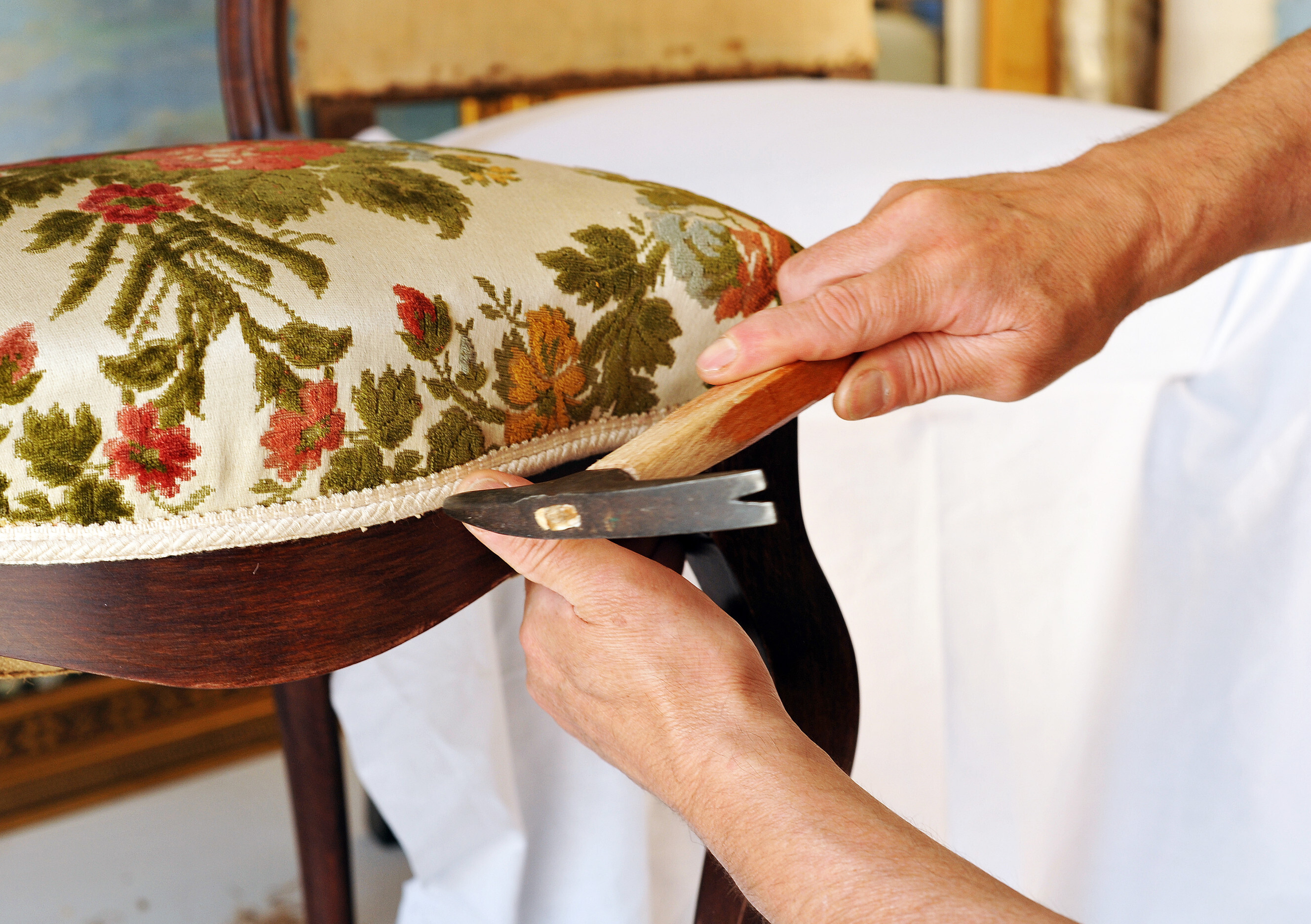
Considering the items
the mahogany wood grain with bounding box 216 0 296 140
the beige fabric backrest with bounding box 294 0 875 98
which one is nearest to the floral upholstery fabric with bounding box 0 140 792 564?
the mahogany wood grain with bounding box 216 0 296 140

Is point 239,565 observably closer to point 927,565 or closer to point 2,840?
point 927,565

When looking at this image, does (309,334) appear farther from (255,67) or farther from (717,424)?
(255,67)

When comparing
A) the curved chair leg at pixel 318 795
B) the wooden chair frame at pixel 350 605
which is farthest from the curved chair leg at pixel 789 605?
the curved chair leg at pixel 318 795

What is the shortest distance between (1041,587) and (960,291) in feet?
1.39

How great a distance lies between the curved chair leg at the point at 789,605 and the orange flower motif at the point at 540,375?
9cm

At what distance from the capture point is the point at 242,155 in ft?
1.49

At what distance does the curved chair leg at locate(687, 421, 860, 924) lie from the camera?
1.54 ft

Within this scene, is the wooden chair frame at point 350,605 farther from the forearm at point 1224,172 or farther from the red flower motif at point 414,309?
the forearm at point 1224,172

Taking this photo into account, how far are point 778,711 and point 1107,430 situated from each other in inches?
19.9

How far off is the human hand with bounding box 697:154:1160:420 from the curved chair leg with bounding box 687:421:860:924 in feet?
0.18

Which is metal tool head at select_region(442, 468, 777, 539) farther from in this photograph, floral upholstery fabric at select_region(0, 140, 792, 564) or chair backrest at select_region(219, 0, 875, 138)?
chair backrest at select_region(219, 0, 875, 138)

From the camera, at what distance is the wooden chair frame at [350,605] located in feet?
1.18

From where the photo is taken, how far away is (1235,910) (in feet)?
2.52

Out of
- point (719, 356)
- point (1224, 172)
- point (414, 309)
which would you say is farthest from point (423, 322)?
point (1224, 172)
